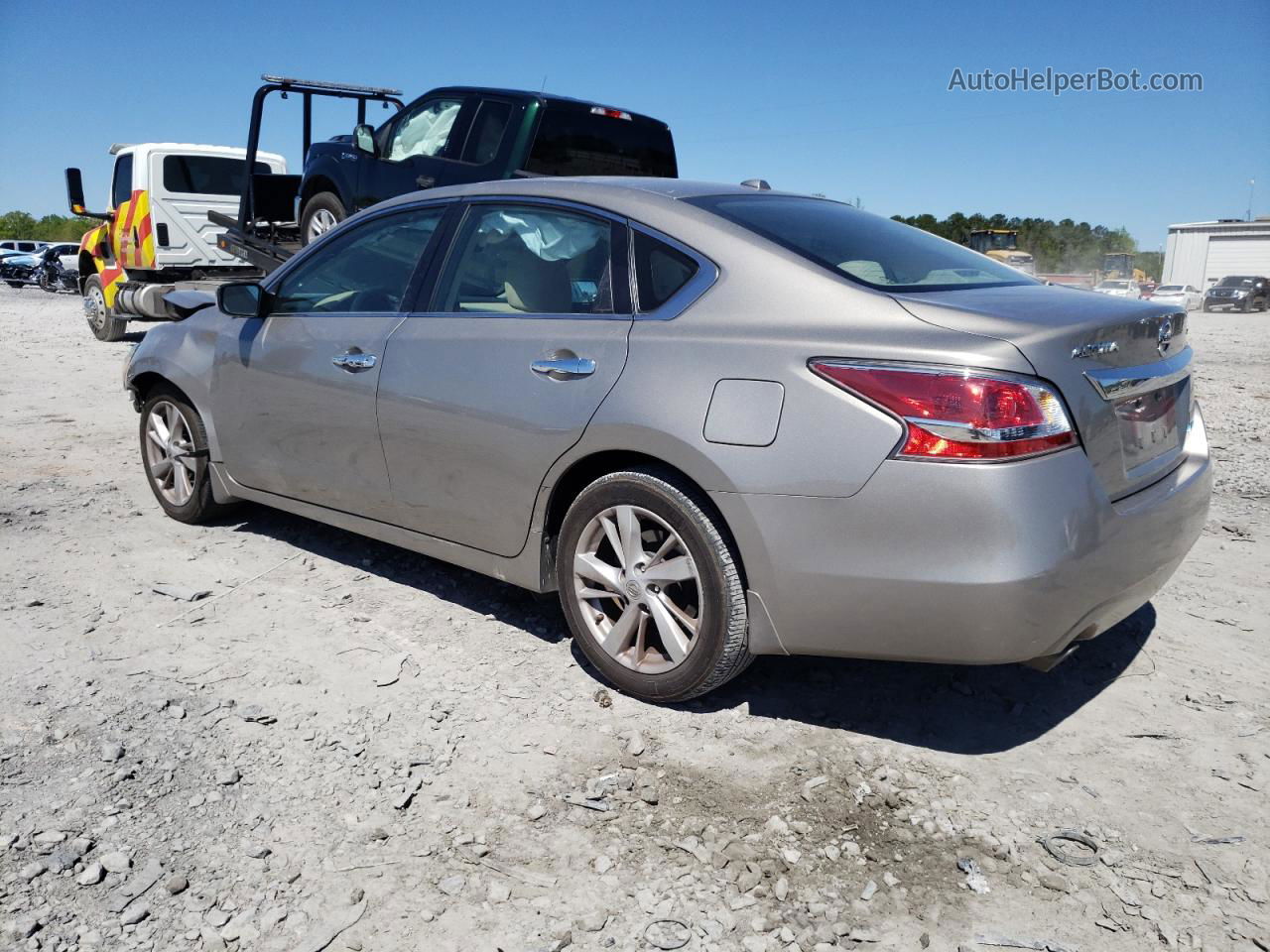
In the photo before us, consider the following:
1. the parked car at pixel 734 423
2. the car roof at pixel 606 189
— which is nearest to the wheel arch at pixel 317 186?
the parked car at pixel 734 423

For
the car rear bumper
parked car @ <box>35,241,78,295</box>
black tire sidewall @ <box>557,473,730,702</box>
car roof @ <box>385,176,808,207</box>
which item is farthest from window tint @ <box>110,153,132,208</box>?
parked car @ <box>35,241,78,295</box>

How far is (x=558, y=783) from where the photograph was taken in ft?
9.73

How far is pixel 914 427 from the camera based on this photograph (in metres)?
2.75

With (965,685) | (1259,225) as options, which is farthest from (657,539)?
(1259,225)

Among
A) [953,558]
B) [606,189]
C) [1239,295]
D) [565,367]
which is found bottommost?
[1239,295]

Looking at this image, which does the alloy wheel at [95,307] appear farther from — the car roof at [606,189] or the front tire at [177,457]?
the car roof at [606,189]

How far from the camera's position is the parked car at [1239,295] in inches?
1567

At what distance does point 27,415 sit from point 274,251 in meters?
2.33

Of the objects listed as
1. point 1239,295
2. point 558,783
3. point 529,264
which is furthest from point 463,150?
point 1239,295

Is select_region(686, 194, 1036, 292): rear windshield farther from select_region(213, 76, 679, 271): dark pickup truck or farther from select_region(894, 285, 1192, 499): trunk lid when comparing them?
select_region(213, 76, 679, 271): dark pickup truck

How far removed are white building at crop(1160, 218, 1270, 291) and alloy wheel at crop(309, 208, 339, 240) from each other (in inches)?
2375

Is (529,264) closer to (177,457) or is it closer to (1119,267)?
(177,457)

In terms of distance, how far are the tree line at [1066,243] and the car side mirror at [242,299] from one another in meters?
65.2

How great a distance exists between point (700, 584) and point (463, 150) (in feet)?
19.5
